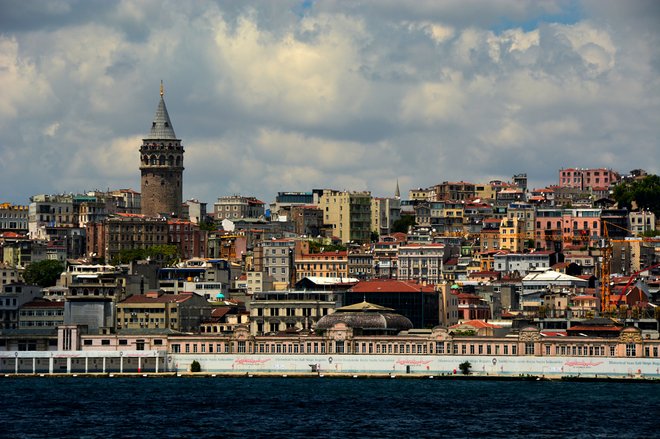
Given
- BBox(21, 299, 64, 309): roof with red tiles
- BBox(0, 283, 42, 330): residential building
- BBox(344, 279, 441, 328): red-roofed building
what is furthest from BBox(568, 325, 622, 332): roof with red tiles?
BBox(0, 283, 42, 330): residential building

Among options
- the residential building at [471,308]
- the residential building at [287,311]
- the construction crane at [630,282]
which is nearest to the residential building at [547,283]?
the construction crane at [630,282]

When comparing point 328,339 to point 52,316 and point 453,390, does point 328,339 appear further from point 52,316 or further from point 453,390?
point 52,316

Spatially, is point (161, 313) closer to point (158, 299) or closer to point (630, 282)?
point (158, 299)

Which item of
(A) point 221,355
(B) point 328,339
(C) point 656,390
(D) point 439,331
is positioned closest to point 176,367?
(A) point 221,355

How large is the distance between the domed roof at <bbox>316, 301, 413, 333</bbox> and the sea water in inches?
258

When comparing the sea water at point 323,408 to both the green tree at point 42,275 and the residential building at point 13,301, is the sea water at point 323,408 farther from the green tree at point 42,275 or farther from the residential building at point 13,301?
the green tree at point 42,275

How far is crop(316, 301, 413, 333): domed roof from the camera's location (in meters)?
146

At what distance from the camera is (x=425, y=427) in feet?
338

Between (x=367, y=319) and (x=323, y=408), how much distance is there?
3212cm

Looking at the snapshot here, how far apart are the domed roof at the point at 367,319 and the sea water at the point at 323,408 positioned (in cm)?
656

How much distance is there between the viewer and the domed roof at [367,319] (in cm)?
14612

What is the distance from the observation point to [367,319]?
147m

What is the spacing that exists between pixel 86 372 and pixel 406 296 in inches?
A: 1229

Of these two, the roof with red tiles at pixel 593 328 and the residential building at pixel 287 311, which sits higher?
the residential building at pixel 287 311
